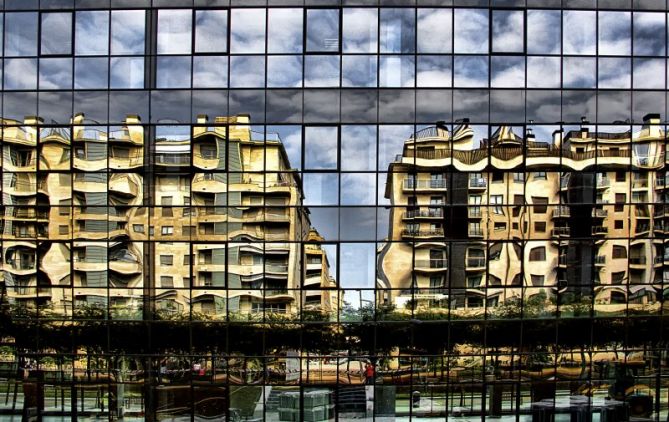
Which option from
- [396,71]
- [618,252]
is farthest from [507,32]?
[618,252]

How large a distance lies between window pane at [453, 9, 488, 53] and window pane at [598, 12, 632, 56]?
12.1 ft

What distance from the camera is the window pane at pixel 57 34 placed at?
17500 mm

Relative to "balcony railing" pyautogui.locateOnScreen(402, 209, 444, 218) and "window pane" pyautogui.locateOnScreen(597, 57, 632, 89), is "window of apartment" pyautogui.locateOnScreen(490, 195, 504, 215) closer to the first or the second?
"balcony railing" pyautogui.locateOnScreen(402, 209, 444, 218)

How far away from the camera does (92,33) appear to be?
57.2ft

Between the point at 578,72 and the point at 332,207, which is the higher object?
the point at 578,72

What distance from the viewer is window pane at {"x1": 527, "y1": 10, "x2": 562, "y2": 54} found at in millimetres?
17297

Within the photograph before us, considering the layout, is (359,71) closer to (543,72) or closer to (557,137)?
(543,72)

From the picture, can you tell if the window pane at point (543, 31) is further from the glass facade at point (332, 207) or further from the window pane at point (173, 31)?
the window pane at point (173, 31)

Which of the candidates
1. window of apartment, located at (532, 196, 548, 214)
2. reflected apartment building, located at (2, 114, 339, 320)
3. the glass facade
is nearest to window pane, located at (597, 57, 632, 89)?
the glass facade

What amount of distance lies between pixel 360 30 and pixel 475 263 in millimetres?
8106

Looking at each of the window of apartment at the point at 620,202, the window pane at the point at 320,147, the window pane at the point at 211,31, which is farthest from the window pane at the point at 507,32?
the window pane at the point at 211,31

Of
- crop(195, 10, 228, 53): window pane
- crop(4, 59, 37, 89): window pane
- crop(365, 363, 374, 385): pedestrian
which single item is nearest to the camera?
crop(365, 363, 374, 385): pedestrian

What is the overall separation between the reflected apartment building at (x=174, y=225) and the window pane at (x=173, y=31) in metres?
2.44

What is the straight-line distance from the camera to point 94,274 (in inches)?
681
